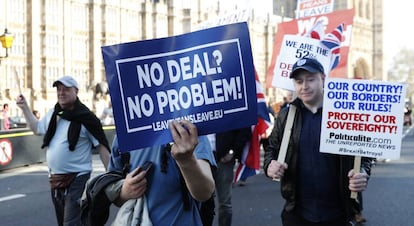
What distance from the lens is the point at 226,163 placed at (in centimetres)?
675

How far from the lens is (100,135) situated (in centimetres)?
508

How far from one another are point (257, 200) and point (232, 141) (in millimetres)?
2583

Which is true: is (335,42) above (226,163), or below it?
above

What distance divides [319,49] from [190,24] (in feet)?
148

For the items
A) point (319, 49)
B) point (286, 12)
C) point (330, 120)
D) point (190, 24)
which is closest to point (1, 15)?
point (190, 24)

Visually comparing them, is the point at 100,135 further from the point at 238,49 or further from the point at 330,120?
the point at 238,49

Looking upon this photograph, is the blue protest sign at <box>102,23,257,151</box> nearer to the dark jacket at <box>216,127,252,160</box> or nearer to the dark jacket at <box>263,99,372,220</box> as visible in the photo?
the dark jacket at <box>263,99,372,220</box>

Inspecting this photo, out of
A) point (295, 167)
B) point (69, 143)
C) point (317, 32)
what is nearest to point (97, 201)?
point (295, 167)

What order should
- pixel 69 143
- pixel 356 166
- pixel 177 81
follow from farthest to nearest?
1. pixel 69 143
2. pixel 356 166
3. pixel 177 81

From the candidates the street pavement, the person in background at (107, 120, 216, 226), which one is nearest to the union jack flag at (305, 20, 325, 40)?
the street pavement

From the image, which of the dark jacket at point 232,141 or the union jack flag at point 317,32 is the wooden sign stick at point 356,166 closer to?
the dark jacket at point 232,141

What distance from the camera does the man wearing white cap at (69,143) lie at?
4.96 metres

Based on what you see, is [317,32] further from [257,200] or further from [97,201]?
[97,201]

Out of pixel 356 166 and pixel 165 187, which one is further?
pixel 356 166
